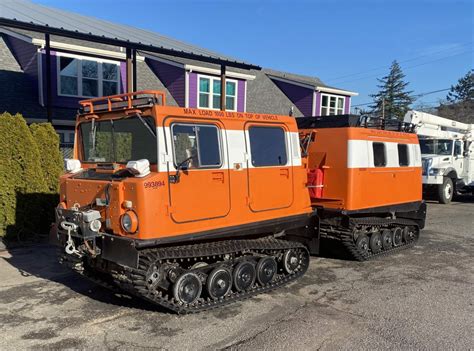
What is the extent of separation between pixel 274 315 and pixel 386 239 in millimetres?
4105

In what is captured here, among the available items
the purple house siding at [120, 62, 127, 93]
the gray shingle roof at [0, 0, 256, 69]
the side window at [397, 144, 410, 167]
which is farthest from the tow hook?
the purple house siding at [120, 62, 127, 93]

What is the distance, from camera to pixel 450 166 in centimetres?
1644

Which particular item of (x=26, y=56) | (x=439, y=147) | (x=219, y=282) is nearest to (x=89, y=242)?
(x=219, y=282)

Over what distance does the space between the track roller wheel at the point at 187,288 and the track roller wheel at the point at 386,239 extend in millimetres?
4551

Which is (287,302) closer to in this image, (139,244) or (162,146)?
(139,244)

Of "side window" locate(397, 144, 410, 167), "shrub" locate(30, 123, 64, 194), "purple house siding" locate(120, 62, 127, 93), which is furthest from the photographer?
"purple house siding" locate(120, 62, 127, 93)

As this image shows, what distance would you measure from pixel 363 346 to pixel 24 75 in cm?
1617

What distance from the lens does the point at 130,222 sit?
450 cm

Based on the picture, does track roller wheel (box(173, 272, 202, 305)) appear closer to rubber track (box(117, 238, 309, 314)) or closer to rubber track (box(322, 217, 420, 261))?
rubber track (box(117, 238, 309, 314))

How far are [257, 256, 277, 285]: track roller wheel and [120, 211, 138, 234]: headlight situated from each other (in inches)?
75.3

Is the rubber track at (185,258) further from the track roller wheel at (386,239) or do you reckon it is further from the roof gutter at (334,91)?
the roof gutter at (334,91)

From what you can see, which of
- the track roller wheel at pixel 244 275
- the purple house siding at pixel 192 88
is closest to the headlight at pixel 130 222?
the track roller wheel at pixel 244 275

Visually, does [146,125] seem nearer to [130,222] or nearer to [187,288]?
[130,222]

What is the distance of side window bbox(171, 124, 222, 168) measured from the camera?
15.9 feet
